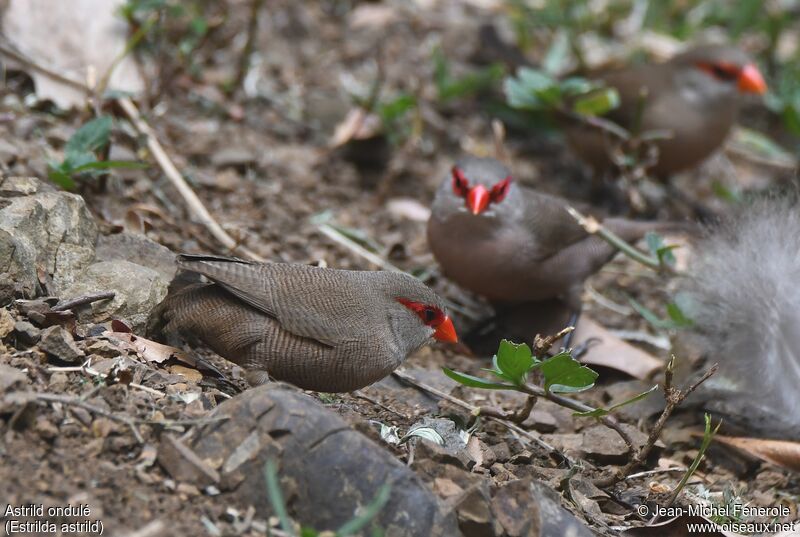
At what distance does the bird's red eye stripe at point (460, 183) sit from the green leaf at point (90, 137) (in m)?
1.83

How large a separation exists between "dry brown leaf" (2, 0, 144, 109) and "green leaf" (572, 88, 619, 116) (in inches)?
108

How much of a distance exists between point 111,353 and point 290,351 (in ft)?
2.08

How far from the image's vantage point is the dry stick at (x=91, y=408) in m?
2.83

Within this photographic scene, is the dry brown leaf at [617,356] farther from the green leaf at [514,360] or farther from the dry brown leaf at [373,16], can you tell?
the dry brown leaf at [373,16]

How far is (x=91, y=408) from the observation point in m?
2.87

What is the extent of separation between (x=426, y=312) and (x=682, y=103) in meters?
3.67

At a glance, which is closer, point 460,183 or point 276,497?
point 276,497

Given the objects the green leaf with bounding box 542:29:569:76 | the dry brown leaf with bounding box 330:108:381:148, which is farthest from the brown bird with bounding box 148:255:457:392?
the green leaf with bounding box 542:29:569:76

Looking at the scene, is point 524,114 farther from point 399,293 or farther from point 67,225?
point 67,225

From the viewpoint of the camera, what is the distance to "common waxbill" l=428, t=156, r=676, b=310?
507 cm

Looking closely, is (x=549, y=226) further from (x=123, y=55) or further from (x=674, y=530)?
(x=123, y=55)

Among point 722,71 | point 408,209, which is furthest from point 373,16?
point 722,71

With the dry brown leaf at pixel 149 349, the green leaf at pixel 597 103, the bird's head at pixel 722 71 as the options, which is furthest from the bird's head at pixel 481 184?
the bird's head at pixel 722 71

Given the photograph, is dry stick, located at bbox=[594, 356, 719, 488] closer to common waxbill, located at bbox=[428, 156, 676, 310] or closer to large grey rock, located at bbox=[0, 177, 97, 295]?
common waxbill, located at bbox=[428, 156, 676, 310]
